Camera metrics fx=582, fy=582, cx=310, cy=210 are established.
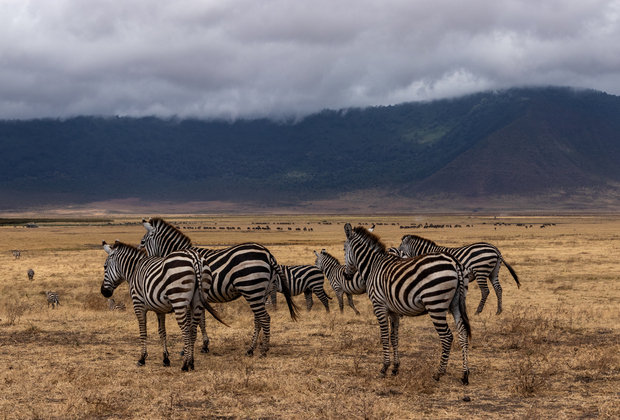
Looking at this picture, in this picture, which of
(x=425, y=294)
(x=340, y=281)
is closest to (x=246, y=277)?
(x=425, y=294)

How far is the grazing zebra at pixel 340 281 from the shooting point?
1627 centimetres

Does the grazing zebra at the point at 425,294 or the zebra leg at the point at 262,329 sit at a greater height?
the grazing zebra at the point at 425,294

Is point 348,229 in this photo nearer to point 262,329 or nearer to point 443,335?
point 262,329

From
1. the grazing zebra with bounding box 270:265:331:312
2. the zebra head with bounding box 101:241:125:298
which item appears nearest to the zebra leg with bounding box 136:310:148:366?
the zebra head with bounding box 101:241:125:298

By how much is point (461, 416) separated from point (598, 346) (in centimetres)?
581

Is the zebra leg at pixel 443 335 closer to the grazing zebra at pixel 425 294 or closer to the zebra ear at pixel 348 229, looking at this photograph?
the grazing zebra at pixel 425 294

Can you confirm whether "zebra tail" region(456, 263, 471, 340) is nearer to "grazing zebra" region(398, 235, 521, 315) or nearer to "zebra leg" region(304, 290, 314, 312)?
"grazing zebra" region(398, 235, 521, 315)

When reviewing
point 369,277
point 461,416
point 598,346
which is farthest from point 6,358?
point 598,346

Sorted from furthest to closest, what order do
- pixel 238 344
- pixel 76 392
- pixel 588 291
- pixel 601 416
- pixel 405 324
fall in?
1. pixel 588 291
2. pixel 405 324
3. pixel 238 344
4. pixel 76 392
5. pixel 601 416

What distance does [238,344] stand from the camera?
13.5 metres

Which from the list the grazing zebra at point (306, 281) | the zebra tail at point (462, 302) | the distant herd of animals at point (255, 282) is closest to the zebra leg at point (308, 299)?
the grazing zebra at point (306, 281)

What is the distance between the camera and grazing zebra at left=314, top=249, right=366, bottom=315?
641 inches

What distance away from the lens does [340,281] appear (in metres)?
17.2

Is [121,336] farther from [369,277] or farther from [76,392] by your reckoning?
[369,277]
